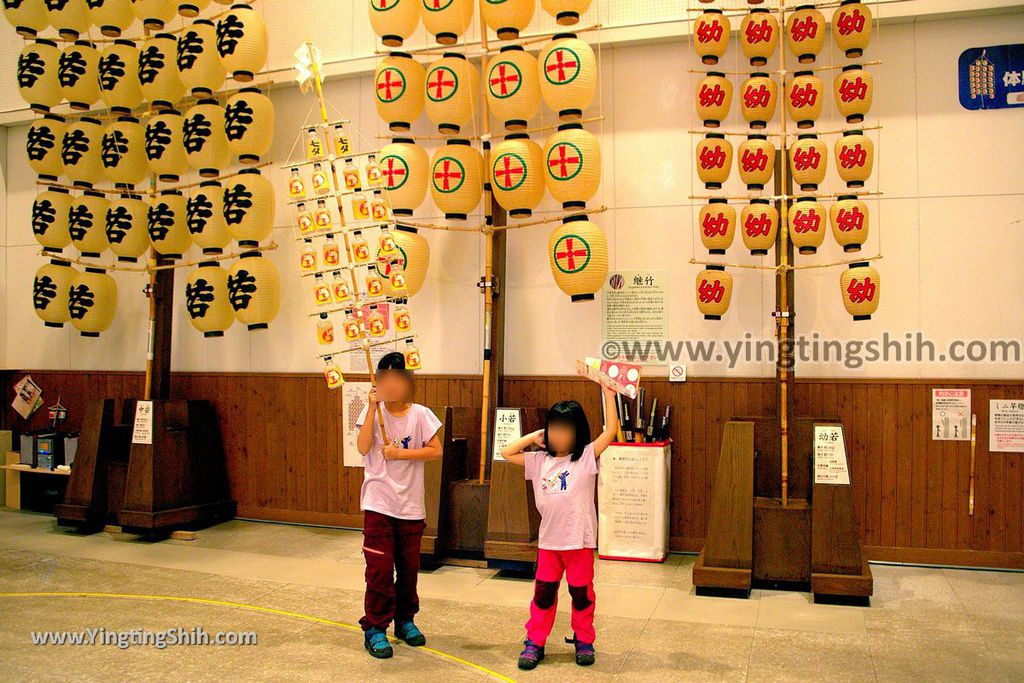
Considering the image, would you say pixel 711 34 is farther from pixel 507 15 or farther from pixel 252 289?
pixel 252 289

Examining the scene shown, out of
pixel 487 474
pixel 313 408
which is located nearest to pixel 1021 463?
pixel 487 474

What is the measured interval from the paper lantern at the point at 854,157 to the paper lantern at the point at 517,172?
6.67 feet

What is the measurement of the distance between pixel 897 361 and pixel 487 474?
3056 mm

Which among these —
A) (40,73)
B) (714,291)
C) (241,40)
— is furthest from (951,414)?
(40,73)

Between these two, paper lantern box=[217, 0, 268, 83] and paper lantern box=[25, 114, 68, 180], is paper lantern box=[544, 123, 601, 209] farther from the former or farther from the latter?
paper lantern box=[25, 114, 68, 180]

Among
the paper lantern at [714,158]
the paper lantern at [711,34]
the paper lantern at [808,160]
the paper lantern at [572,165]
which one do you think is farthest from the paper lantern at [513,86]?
the paper lantern at [808,160]

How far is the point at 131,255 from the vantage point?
7281 mm

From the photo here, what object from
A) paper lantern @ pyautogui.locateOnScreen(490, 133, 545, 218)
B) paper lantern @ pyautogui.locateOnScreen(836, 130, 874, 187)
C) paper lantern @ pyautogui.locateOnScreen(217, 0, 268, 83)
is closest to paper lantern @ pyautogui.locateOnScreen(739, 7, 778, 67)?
paper lantern @ pyautogui.locateOnScreen(836, 130, 874, 187)

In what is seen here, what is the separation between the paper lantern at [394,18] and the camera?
621 cm

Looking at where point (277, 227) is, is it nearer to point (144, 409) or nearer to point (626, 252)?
point (144, 409)

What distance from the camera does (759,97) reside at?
5629 mm

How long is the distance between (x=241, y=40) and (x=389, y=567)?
445 centimetres

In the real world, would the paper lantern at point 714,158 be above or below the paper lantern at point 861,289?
above

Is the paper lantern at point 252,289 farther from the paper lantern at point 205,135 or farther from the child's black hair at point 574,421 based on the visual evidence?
the child's black hair at point 574,421
